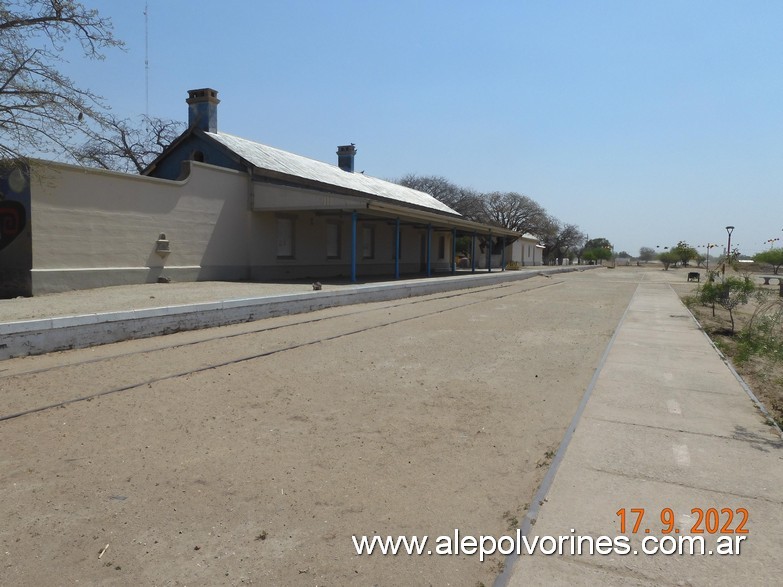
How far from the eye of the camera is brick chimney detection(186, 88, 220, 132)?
20141 mm

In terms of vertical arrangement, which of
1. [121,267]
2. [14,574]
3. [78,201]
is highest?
[78,201]

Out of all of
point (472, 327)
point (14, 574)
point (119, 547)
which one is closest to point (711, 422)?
point (119, 547)

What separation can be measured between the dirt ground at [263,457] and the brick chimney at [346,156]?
85.2 ft

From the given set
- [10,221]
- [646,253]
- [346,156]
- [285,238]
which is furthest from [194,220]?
[646,253]

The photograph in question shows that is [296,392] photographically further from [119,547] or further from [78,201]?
[78,201]

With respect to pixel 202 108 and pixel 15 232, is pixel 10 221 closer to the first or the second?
pixel 15 232

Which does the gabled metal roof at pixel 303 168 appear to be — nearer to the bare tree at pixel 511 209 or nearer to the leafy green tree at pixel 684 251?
the bare tree at pixel 511 209

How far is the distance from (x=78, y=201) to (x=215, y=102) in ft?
28.5

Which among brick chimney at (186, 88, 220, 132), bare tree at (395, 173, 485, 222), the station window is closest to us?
brick chimney at (186, 88, 220, 132)

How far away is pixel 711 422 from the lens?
17.3 ft

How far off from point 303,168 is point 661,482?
22.8m

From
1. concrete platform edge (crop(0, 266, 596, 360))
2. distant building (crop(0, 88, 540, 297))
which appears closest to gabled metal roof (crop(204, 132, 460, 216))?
distant building (crop(0, 88, 540, 297))

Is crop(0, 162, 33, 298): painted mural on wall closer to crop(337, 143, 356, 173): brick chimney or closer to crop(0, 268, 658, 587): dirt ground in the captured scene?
crop(0, 268, 658, 587): dirt ground

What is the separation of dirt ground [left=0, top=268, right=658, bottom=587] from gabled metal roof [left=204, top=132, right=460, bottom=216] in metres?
13.5
